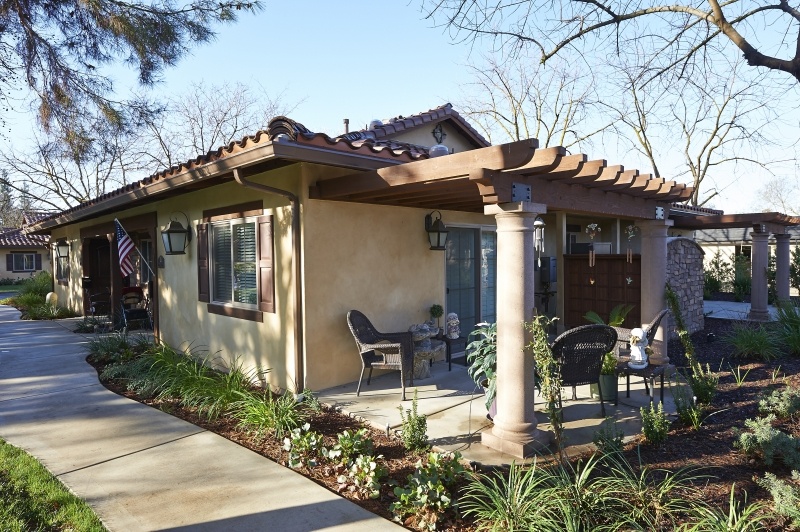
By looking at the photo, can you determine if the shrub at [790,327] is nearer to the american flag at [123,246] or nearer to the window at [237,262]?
the window at [237,262]

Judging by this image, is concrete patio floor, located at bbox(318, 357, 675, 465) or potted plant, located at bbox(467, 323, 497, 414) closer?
concrete patio floor, located at bbox(318, 357, 675, 465)

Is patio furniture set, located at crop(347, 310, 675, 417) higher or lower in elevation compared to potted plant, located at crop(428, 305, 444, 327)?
lower

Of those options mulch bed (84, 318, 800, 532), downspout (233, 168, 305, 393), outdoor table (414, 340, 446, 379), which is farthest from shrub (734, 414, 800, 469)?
downspout (233, 168, 305, 393)

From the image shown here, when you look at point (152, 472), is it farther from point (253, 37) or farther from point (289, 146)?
point (253, 37)

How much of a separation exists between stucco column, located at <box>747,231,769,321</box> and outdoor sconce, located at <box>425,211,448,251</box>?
769cm

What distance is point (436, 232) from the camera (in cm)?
675

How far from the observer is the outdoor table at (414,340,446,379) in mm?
5879

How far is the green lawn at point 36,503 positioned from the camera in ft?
10.1

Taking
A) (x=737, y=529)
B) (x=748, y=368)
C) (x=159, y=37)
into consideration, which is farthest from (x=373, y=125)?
(x=737, y=529)

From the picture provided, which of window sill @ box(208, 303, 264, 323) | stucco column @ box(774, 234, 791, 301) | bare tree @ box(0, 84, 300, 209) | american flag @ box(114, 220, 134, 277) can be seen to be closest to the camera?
window sill @ box(208, 303, 264, 323)

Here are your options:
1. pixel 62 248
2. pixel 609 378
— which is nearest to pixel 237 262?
pixel 609 378

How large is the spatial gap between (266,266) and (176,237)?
2296 mm

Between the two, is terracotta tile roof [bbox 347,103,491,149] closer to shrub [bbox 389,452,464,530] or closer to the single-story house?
the single-story house

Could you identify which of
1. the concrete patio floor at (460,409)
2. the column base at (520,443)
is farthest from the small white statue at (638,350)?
the column base at (520,443)
